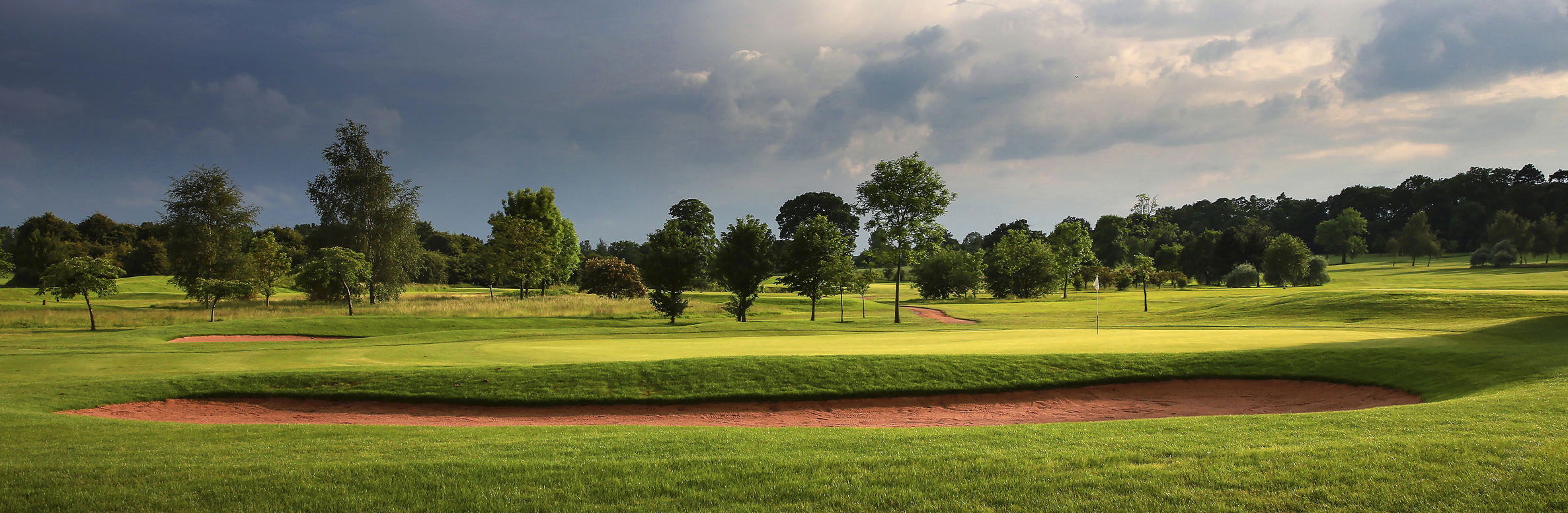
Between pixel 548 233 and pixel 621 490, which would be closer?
pixel 621 490

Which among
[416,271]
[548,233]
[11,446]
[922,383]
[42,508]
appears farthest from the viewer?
[548,233]

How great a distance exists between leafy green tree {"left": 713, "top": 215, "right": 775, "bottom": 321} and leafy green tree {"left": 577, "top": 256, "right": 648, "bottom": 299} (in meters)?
17.6

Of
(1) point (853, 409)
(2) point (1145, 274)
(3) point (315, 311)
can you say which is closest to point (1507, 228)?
(2) point (1145, 274)

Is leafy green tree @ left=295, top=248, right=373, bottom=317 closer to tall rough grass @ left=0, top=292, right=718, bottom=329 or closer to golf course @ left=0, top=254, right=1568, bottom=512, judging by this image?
tall rough grass @ left=0, top=292, right=718, bottom=329

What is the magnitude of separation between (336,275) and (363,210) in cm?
931

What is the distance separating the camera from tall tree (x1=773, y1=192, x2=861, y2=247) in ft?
373

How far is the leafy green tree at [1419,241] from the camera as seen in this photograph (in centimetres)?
9288

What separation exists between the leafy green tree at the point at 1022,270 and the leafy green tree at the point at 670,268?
42910 millimetres

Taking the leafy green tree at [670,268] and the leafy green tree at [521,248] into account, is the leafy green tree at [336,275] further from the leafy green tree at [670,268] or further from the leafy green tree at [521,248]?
the leafy green tree at [670,268]

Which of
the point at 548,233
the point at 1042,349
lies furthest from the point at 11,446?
the point at 548,233

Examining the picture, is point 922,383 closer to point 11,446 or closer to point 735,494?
point 735,494

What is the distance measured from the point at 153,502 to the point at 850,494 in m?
6.54

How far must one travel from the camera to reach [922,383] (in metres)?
14.9

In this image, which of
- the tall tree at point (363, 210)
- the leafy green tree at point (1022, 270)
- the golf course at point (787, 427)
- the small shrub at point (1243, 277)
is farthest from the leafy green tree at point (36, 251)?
the small shrub at point (1243, 277)
